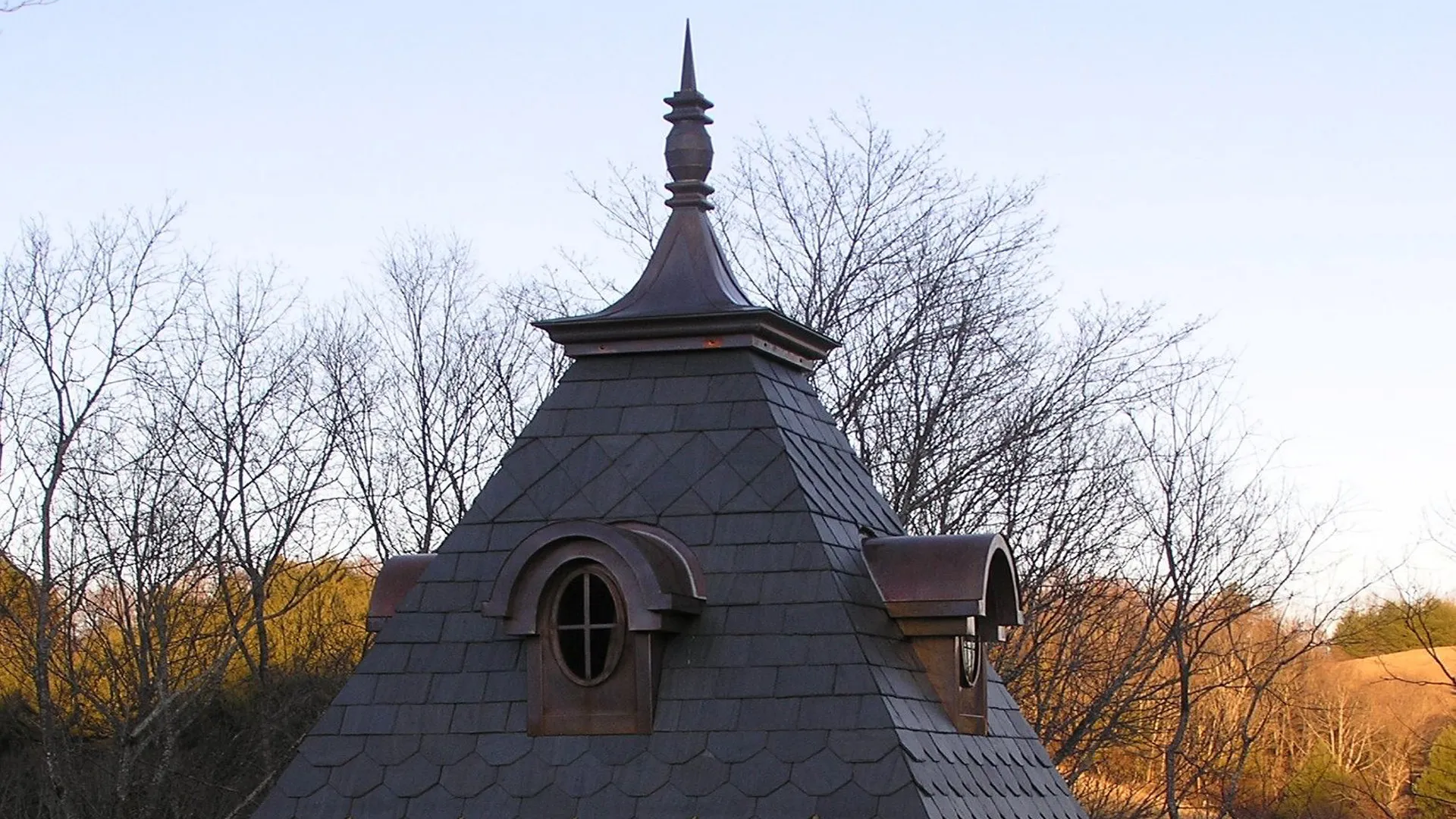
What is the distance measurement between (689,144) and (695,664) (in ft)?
7.85

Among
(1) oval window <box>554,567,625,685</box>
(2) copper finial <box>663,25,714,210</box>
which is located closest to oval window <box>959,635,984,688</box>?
(1) oval window <box>554,567,625,685</box>

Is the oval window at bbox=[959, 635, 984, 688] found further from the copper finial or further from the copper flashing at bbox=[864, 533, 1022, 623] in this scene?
the copper finial

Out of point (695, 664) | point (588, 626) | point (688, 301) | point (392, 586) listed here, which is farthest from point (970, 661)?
point (392, 586)

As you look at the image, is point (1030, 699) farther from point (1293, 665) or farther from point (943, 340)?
point (1293, 665)

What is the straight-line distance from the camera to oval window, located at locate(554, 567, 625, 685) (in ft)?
21.6

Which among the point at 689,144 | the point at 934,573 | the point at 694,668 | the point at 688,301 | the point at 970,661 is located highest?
the point at 689,144

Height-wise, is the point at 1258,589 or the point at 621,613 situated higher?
the point at 1258,589

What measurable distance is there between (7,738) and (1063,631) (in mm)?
11292

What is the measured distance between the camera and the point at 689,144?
7.75 m

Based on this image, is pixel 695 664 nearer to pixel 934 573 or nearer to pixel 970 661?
pixel 934 573

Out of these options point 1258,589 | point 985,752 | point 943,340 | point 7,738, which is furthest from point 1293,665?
point 985,752

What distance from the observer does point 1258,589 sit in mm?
20078

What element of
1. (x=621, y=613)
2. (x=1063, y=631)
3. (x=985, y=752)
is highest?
(x=1063, y=631)

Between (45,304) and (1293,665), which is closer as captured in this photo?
(45,304)
